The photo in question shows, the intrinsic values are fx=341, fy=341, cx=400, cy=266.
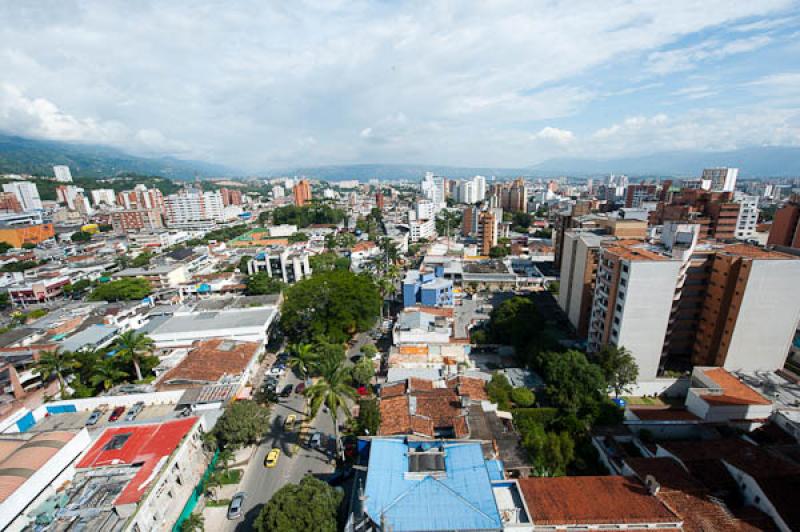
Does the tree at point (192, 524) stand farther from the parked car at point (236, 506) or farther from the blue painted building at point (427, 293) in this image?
the blue painted building at point (427, 293)

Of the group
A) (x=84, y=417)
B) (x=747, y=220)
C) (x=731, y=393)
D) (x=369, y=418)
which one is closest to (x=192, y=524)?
(x=369, y=418)

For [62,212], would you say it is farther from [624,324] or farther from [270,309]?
[624,324]

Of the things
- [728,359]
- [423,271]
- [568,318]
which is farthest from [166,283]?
[728,359]

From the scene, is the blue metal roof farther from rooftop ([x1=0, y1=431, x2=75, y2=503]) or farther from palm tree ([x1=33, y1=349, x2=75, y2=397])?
palm tree ([x1=33, y1=349, x2=75, y2=397])

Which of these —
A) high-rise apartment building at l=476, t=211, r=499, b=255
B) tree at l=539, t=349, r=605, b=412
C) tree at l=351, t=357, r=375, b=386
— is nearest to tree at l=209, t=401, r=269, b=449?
tree at l=351, t=357, r=375, b=386

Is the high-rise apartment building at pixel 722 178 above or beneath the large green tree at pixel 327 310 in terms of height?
above

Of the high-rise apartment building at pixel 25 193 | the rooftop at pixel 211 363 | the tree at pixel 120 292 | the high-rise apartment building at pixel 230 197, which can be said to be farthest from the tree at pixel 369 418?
the high-rise apartment building at pixel 230 197

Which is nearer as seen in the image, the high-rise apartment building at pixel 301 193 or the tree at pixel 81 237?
the tree at pixel 81 237

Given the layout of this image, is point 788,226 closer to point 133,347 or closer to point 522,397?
point 522,397
